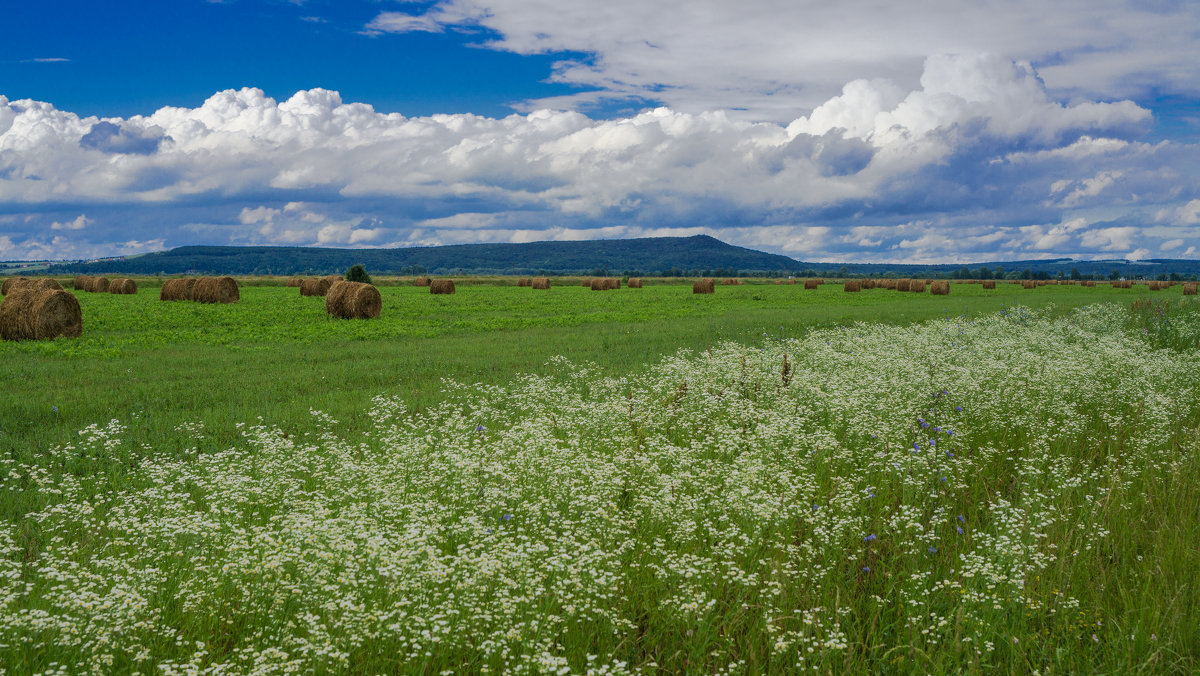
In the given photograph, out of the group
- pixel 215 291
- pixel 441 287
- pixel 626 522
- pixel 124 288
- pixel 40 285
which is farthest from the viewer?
pixel 441 287

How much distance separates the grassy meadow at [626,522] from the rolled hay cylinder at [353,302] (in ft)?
54.1

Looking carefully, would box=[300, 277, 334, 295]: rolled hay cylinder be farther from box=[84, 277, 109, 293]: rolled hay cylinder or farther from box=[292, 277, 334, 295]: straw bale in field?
box=[84, 277, 109, 293]: rolled hay cylinder

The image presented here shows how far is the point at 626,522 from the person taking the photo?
5.12 metres

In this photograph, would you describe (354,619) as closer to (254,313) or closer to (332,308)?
(332,308)

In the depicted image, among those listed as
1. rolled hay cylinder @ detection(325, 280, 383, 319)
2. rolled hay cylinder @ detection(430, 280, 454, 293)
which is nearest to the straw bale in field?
rolled hay cylinder @ detection(430, 280, 454, 293)

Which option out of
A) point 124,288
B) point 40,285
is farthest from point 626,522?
point 124,288

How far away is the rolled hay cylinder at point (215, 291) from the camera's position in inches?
1635

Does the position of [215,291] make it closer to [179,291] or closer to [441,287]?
[179,291]

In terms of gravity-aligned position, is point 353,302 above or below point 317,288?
below

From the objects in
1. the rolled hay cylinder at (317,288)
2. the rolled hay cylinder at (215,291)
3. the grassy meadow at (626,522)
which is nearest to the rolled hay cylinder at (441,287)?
the rolled hay cylinder at (317,288)

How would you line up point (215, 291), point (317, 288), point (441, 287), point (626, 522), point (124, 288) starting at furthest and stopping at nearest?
point (441, 287) < point (124, 288) < point (317, 288) < point (215, 291) < point (626, 522)

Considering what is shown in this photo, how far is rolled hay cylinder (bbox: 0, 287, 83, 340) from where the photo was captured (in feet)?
73.1

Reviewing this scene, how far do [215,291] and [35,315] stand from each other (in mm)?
20057

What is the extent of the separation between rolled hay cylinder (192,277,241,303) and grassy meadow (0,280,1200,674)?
2940 centimetres
